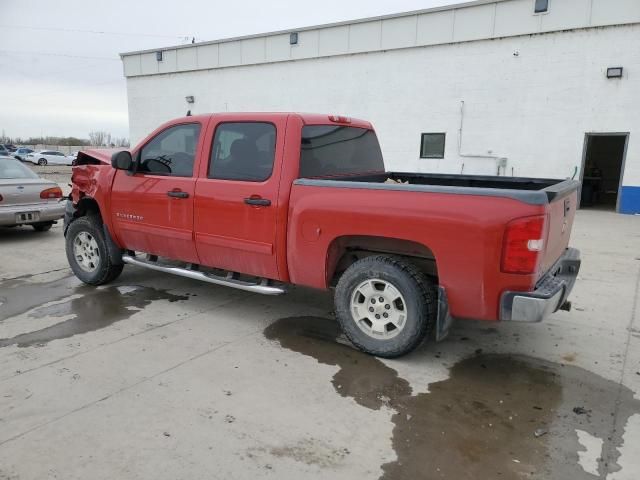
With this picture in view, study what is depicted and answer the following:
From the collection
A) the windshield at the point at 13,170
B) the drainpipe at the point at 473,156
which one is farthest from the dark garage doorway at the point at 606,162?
the windshield at the point at 13,170

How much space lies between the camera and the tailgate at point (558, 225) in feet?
11.0

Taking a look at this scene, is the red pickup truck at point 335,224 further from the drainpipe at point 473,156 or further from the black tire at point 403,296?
the drainpipe at point 473,156

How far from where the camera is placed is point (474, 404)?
128 inches

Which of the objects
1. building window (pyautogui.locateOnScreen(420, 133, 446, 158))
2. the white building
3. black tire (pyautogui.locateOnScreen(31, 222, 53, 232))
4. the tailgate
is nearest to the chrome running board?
the tailgate

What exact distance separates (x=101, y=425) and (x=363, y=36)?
15.8 m

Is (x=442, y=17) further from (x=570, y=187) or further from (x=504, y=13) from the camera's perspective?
(x=570, y=187)

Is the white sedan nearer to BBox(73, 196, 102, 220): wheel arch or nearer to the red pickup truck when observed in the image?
BBox(73, 196, 102, 220): wheel arch

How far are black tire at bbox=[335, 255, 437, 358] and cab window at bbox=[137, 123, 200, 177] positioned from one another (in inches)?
78.8

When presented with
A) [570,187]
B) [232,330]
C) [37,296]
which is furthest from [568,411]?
[37,296]

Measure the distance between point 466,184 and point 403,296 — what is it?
2.07 metres

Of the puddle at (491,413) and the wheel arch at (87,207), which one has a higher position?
the wheel arch at (87,207)

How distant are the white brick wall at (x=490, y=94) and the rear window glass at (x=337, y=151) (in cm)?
1046

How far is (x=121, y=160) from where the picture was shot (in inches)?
197

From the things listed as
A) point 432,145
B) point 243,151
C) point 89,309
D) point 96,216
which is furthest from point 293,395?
point 432,145
